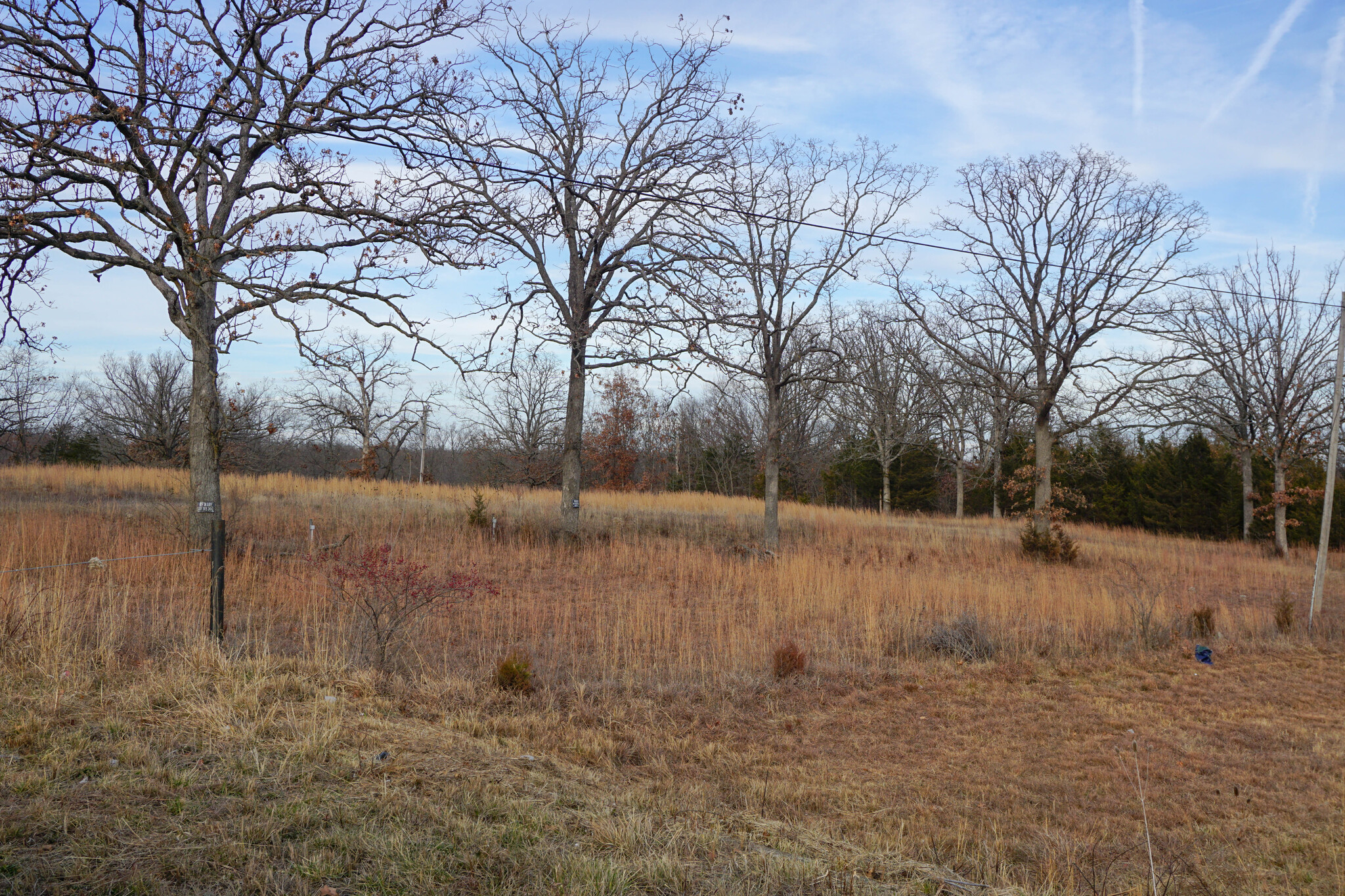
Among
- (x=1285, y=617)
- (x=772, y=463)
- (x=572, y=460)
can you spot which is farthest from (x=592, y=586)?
(x=1285, y=617)

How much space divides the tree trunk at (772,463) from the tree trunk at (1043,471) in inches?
297

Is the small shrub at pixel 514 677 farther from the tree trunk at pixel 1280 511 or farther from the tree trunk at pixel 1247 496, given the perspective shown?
the tree trunk at pixel 1247 496

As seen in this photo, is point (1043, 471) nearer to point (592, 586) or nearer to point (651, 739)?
point (592, 586)

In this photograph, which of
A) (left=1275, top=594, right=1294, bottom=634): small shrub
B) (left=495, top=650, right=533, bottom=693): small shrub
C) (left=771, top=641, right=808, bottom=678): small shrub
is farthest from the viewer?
(left=1275, top=594, right=1294, bottom=634): small shrub

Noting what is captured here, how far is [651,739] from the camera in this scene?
608cm

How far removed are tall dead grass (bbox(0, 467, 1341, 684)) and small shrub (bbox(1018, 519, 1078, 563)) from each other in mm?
748

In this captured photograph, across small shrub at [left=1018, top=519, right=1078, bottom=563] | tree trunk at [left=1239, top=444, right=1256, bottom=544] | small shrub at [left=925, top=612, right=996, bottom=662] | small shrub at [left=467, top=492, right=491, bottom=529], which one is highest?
tree trunk at [left=1239, top=444, right=1256, bottom=544]

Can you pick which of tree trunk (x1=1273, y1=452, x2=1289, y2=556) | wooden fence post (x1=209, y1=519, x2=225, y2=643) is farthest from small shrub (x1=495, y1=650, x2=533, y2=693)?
tree trunk (x1=1273, y1=452, x2=1289, y2=556)

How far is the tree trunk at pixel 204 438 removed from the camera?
11.1 meters

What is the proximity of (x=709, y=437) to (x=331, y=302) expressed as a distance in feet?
126

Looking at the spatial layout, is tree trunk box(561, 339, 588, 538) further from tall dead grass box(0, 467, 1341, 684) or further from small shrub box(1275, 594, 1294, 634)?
small shrub box(1275, 594, 1294, 634)

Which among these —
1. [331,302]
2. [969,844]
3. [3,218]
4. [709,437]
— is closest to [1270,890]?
[969,844]

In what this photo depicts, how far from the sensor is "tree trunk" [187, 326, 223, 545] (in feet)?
36.4

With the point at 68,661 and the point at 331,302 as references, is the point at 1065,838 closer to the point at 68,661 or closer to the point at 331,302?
the point at 68,661
